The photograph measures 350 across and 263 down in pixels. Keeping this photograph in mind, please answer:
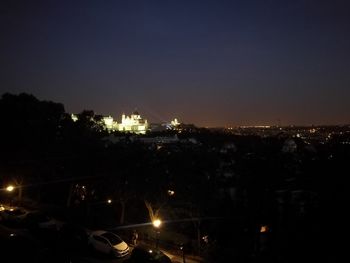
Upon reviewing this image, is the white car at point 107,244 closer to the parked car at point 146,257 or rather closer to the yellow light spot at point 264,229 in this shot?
the parked car at point 146,257

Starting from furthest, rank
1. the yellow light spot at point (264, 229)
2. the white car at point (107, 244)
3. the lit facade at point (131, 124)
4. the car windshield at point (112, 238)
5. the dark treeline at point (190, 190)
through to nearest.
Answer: the lit facade at point (131, 124), the yellow light spot at point (264, 229), the car windshield at point (112, 238), the white car at point (107, 244), the dark treeline at point (190, 190)

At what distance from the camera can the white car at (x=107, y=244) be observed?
1545 cm

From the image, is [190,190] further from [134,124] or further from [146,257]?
[134,124]

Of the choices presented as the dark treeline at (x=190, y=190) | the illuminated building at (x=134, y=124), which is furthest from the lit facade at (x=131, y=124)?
the dark treeline at (x=190, y=190)

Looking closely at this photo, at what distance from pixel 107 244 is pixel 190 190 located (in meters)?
8.41

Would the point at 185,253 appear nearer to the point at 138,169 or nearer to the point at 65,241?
the point at 65,241

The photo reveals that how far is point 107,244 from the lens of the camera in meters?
15.6

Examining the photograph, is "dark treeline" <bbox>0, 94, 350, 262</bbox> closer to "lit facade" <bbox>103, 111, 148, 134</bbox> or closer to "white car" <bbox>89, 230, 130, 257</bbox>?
"white car" <bbox>89, 230, 130, 257</bbox>

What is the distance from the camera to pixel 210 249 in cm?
1573

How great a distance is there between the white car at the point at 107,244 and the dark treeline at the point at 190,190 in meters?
3.12

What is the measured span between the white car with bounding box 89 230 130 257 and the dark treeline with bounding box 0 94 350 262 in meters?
3.12

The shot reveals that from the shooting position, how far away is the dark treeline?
15273 mm

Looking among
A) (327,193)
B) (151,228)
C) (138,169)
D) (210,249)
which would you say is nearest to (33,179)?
(138,169)

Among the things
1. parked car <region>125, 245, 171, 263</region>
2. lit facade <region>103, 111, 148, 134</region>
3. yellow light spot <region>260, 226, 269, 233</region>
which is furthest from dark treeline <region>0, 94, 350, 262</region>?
lit facade <region>103, 111, 148, 134</region>
